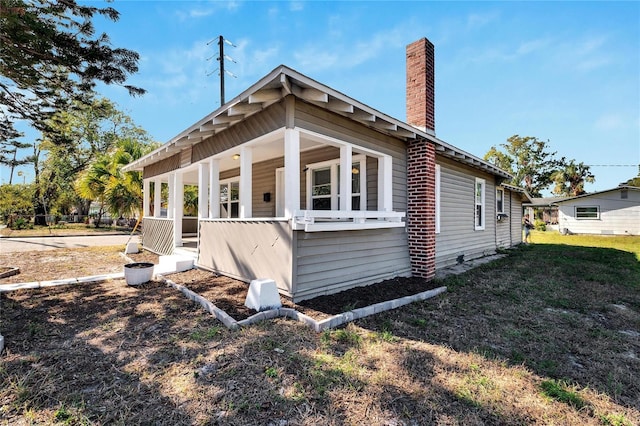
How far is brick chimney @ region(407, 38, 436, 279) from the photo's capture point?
621cm

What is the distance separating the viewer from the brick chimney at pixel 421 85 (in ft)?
21.5

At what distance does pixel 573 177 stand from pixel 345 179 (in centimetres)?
4294

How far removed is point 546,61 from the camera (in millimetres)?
10656

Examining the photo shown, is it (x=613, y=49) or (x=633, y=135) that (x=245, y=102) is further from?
(x=633, y=135)

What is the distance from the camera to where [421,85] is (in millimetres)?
6629

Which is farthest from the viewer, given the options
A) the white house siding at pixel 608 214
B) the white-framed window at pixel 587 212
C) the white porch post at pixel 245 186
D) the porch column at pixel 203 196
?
the white-framed window at pixel 587 212

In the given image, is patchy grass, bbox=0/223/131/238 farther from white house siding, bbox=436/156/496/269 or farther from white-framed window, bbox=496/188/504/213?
white-framed window, bbox=496/188/504/213

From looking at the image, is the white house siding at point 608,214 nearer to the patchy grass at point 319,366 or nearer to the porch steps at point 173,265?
the patchy grass at point 319,366

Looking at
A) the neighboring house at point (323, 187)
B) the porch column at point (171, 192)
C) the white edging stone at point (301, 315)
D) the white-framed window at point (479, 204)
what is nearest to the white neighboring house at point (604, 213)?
the white-framed window at point (479, 204)

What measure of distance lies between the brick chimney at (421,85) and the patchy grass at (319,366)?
161 inches

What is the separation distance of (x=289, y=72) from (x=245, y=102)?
3.57 feet

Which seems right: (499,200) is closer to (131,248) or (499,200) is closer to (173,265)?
(173,265)

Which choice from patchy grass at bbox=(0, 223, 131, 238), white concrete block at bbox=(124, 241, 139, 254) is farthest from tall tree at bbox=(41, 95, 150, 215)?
white concrete block at bbox=(124, 241, 139, 254)

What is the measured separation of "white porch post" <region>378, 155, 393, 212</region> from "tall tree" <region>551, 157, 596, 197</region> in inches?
1590
